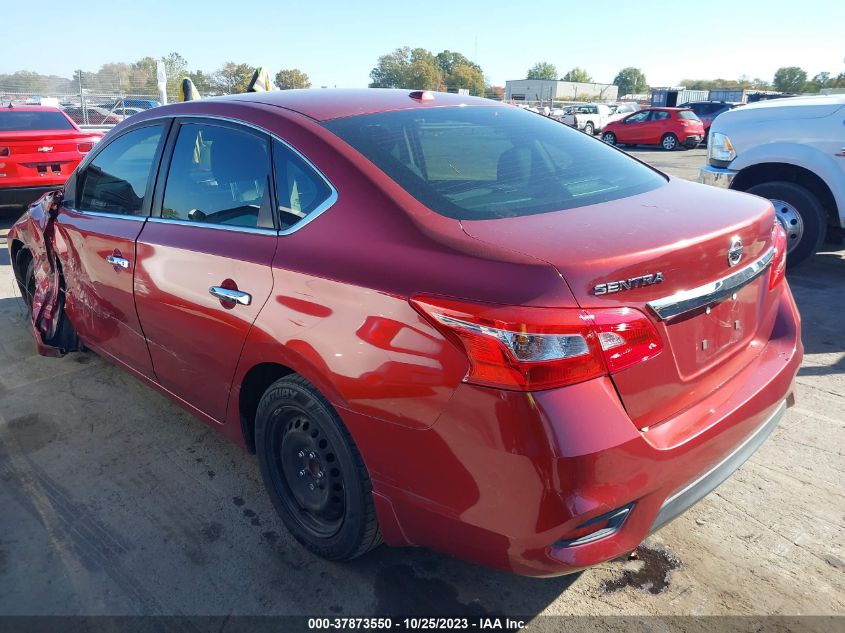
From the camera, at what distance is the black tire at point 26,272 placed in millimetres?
4820

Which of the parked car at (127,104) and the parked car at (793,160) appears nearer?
the parked car at (793,160)

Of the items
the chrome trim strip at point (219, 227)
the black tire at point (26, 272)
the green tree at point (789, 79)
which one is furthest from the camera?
the green tree at point (789, 79)

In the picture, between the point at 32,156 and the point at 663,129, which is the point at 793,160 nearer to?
the point at 32,156

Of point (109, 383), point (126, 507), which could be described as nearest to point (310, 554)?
point (126, 507)

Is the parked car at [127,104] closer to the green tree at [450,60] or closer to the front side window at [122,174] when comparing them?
the front side window at [122,174]

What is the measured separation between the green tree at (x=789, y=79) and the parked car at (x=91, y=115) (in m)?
87.8

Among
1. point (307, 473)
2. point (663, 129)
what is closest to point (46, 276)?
point (307, 473)

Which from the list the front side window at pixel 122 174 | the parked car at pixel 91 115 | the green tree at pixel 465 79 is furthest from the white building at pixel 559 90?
the front side window at pixel 122 174

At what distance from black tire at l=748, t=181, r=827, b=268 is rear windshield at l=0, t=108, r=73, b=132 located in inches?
363

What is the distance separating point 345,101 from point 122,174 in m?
1.46

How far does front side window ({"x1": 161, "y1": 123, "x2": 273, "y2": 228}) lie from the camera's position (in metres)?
2.57

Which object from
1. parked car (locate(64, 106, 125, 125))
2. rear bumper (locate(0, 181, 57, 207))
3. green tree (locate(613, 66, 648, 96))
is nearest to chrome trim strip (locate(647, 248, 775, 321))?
rear bumper (locate(0, 181, 57, 207))

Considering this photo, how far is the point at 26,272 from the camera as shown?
4.94 meters

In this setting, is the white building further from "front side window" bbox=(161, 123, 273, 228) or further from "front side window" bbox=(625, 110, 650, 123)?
"front side window" bbox=(161, 123, 273, 228)
